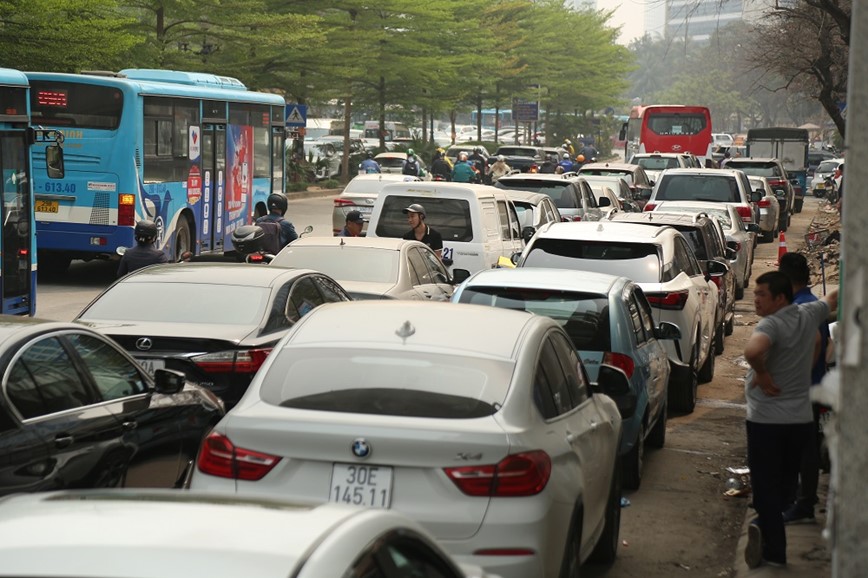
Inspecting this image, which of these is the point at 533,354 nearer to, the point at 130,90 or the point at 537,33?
the point at 130,90

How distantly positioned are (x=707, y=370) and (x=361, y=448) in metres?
10.2

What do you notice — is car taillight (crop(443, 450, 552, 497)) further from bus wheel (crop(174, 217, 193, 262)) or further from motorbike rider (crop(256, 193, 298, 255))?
bus wheel (crop(174, 217, 193, 262))

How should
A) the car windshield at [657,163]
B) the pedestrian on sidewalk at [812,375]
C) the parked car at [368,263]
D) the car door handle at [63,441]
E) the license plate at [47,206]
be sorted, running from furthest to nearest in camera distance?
the car windshield at [657,163] < the license plate at [47,206] < the parked car at [368,263] < the pedestrian on sidewalk at [812,375] < the car door handle at [63,441]

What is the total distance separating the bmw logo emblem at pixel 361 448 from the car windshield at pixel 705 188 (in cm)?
2169

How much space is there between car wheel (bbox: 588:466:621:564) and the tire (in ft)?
48.9

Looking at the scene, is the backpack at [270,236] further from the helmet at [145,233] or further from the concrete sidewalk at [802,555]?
the concrete sidewalk at [802,555]

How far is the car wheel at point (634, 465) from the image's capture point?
9789 millimetres

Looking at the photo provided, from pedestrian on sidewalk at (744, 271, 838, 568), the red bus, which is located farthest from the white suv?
the red bus

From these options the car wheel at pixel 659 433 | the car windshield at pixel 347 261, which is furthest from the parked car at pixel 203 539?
the car windshield at pixel 347 261

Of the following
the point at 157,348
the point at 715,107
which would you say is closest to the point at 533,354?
the point at 157,348

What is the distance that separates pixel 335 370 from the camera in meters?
6.20

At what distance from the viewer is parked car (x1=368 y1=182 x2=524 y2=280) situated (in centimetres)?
1728

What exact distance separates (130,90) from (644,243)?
34.1ft

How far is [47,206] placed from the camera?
20703mm
